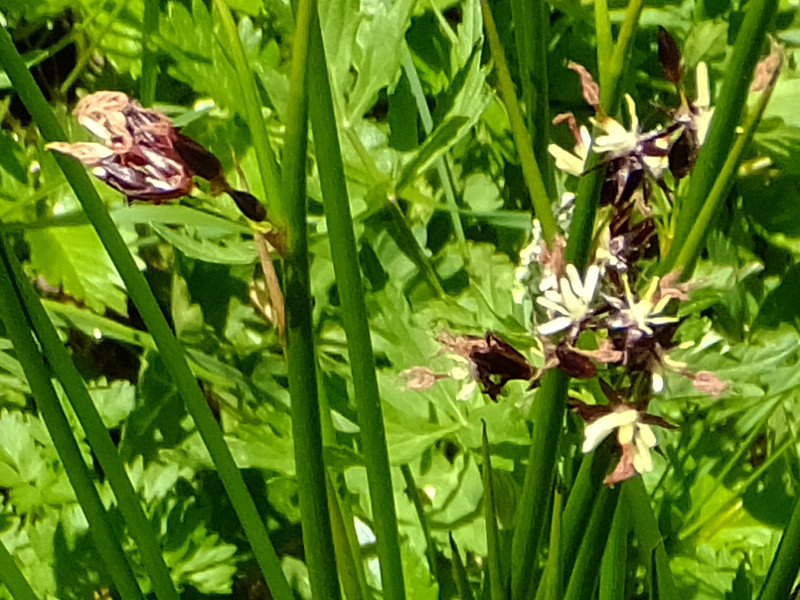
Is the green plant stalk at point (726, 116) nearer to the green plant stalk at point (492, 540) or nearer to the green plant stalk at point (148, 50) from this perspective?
the green plant stalk at point (492, 540)

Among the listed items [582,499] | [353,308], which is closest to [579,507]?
[582,499]

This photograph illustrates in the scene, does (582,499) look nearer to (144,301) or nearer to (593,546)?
(593,546)

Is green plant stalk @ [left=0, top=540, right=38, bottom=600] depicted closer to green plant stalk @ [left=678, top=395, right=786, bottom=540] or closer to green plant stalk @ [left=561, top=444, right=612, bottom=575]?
green plant stalk @ [left=561, top=444, right=612, bottom=575]

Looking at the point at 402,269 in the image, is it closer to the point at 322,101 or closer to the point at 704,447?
the point at 704,447

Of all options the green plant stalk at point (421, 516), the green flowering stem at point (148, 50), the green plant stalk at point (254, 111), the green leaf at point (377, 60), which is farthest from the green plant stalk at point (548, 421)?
the green flowering stem at point (148, 50)

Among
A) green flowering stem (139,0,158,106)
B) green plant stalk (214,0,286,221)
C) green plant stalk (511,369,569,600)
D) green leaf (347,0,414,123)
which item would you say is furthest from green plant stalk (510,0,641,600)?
green flowering stem (139,0,158,106)

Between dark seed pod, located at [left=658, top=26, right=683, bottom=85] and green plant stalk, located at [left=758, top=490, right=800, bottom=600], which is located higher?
dark seed pod, located at [left=658, top=26, right=683, bottom=85]
